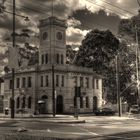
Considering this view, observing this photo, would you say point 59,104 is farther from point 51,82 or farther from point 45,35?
point 45,35

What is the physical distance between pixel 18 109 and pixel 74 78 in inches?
512

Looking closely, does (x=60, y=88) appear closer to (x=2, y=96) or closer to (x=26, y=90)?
(x=26, y=90)

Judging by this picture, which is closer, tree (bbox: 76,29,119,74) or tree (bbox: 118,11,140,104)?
tree (bbox: 118,11,140,104)

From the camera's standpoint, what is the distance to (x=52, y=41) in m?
82.9

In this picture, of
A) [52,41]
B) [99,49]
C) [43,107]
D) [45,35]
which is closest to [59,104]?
[43,107]

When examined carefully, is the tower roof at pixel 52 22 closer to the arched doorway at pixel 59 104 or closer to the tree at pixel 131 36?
the tree at pixel 131 36

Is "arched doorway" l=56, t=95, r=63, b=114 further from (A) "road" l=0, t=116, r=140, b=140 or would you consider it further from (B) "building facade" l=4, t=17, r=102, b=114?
(A) "road" l=0, t=116, r=140, b=140

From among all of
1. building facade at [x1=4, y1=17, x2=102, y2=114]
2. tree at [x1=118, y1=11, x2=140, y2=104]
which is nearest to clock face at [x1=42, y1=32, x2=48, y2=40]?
building facade at [x1=4, y1=17, x2=102, y2=114]

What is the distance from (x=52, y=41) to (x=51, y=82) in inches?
385

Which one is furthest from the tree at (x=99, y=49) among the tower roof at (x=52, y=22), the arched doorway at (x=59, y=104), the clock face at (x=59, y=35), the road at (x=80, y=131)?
the road at (x=80, y=131)

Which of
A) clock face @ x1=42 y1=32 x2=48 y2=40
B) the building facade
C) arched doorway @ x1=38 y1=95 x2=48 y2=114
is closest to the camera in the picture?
arched doorway @ x1=38 y1=95 x2=48 y2=114

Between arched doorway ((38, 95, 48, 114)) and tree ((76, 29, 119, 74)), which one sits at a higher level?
tree ((76, 29, 119, 74))

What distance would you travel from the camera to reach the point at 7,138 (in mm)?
19266

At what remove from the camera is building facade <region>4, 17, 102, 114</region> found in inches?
3083
